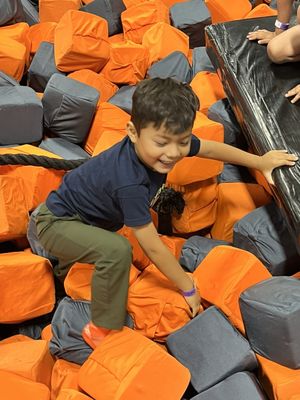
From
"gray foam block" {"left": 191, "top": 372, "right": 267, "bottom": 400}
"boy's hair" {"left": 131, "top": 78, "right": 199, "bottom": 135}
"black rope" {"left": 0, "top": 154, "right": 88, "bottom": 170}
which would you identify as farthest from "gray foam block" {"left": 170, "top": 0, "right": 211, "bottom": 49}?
"gray foam block" {"left": 191, "top": 372, "right": 267, "bottom": 400}

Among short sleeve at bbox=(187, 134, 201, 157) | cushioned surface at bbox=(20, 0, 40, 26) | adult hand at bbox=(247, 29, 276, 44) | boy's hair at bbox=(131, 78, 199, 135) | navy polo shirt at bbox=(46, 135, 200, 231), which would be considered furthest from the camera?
cushioned surface at bbox=(20, 0, 40, 26)

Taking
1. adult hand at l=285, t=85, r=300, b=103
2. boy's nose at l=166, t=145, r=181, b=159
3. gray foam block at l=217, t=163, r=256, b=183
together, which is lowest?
gray foam block at l=217, t=163, r=256, b=183

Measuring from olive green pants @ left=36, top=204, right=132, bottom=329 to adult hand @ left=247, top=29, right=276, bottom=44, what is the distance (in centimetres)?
103

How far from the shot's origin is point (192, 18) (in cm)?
253

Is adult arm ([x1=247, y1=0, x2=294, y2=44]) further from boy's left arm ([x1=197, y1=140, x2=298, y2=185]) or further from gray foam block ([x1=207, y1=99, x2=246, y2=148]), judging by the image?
boy's left arm ([x1=197, y1=140, x2=298, y2=185])

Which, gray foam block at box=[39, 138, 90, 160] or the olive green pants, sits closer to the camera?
the olive green pants

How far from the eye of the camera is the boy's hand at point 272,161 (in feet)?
5.12

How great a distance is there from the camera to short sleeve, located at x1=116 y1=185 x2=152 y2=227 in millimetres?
1301

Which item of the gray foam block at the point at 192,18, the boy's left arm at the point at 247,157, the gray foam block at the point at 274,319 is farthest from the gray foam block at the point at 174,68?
the gray foam block at the point at 274,319

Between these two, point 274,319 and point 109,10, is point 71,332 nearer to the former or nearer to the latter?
point 274,319

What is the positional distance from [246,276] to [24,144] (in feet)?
3.19

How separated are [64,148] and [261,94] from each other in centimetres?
72

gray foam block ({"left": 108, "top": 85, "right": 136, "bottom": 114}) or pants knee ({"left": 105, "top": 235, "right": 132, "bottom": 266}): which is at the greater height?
pants knee ({"left": 105, "top": 235, "right": 132, "bottom": 266})

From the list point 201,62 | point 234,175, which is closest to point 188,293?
point 234,175
